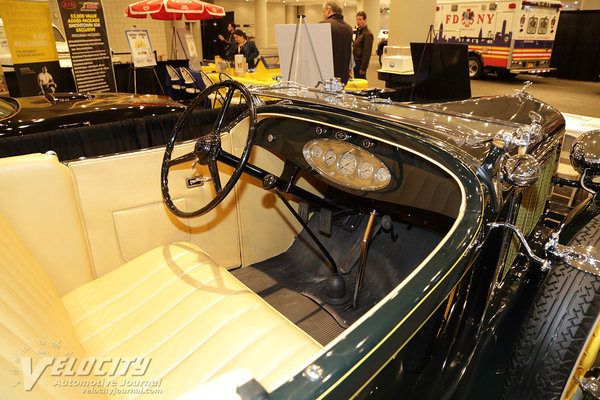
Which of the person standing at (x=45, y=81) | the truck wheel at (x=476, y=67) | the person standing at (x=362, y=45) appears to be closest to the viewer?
the person standing at (x=45, y=81)

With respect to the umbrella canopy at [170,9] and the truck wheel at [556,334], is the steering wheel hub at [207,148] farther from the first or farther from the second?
the umbrella canopy at [170,9]

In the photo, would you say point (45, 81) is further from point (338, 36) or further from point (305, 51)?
point (338, 36)

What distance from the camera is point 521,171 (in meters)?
1.19

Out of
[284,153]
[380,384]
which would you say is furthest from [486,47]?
[380,384]

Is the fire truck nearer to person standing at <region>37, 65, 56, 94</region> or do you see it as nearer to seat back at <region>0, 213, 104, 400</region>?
person standing at <region>37, 65, 56, 94</region>

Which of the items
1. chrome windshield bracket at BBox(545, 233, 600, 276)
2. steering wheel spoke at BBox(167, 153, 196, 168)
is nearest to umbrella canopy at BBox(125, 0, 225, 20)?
steering wheel spoke at BBox(167, 153, 196, 168)

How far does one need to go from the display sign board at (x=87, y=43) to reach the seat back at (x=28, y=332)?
4.67 meters

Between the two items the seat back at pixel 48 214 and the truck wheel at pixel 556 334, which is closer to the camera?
the truck wheel at pixel 556 334

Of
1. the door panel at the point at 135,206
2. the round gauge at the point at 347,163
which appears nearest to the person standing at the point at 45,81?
the door panel at the point at 135,206

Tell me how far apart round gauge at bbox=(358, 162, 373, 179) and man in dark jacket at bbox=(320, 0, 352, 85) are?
11.3 ft

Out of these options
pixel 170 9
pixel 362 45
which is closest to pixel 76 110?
pixel 170 9

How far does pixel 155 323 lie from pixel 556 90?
42.2ft

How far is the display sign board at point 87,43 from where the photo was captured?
5.04 metres

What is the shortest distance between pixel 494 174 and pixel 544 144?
64 centimetres
